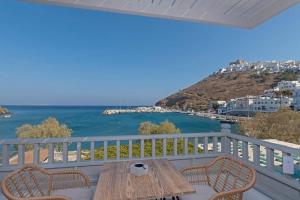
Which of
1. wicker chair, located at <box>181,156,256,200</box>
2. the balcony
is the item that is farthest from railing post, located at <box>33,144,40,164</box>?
wicker chair, located at <box>181,156,256,200</box>

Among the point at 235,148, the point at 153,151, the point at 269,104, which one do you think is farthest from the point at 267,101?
the point at 153,151

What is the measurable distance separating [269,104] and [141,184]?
38.8 ft

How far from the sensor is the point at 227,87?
1273cm

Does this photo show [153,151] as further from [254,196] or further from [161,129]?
[161,129]

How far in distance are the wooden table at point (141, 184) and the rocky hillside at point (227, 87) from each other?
10.7m

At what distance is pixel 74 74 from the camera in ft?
61.6

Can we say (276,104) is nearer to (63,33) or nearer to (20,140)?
(20,140)

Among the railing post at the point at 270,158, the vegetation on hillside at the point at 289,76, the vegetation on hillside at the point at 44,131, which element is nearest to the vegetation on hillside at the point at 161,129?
the vegetation on hillside at the point at 44,131

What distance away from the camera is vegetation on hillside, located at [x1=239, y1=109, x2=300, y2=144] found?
10528mm

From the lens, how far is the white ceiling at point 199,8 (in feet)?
7.28

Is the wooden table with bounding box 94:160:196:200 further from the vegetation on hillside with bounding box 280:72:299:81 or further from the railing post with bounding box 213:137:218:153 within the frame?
the vegetation on hillside with bounding box 280:72:299:81

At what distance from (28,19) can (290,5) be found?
37.1 feet

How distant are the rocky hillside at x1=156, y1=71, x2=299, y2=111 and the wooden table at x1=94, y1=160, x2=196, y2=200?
10675 millimetres

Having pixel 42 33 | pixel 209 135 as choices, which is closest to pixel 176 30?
pixel 42 33
